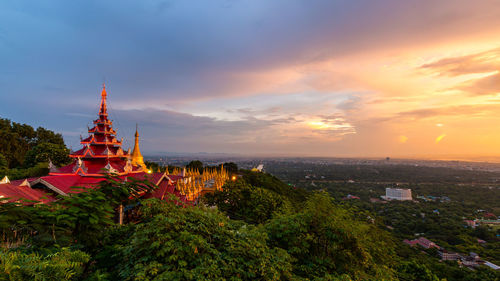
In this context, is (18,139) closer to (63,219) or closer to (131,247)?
(63,219)

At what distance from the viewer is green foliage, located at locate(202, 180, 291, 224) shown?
15422 mm

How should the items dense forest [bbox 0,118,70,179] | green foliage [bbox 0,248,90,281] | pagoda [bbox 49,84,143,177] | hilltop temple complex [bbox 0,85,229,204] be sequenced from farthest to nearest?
dense forest [bbox 0,118,70,179] < pagoda [bbox 49,84,143,177] < hilltop temple complex [bbox 0,85,229,204] < green foliage [bbox 0,248,90,281]

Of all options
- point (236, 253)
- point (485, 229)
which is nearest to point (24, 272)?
point (236, 253)

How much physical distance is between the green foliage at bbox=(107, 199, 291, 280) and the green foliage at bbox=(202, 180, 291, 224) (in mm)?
10616

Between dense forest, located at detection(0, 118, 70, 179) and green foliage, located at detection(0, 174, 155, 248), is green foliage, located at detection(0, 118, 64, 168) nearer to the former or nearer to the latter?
dense forest, located at detection(0, 118, 70, 179)

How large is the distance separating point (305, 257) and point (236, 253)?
11.4ft

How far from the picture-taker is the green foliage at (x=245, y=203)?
15.4 meters

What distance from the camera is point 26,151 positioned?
98.5 feet

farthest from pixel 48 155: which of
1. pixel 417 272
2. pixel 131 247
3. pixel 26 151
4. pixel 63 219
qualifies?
pixel 417 272

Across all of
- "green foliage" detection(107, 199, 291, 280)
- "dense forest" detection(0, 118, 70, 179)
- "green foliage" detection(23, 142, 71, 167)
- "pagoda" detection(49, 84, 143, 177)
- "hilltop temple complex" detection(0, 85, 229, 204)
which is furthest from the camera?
"green foliage" detection(23, 142, 71, 167)

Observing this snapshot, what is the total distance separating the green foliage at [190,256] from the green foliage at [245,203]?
10616mm

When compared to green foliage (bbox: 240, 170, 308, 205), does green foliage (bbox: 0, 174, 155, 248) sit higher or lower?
higher

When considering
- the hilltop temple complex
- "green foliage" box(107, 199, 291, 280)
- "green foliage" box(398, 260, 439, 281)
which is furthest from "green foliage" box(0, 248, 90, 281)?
"green foliage" box(398, 260, 439, 281)

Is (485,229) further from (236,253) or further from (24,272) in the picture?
(24,272)
